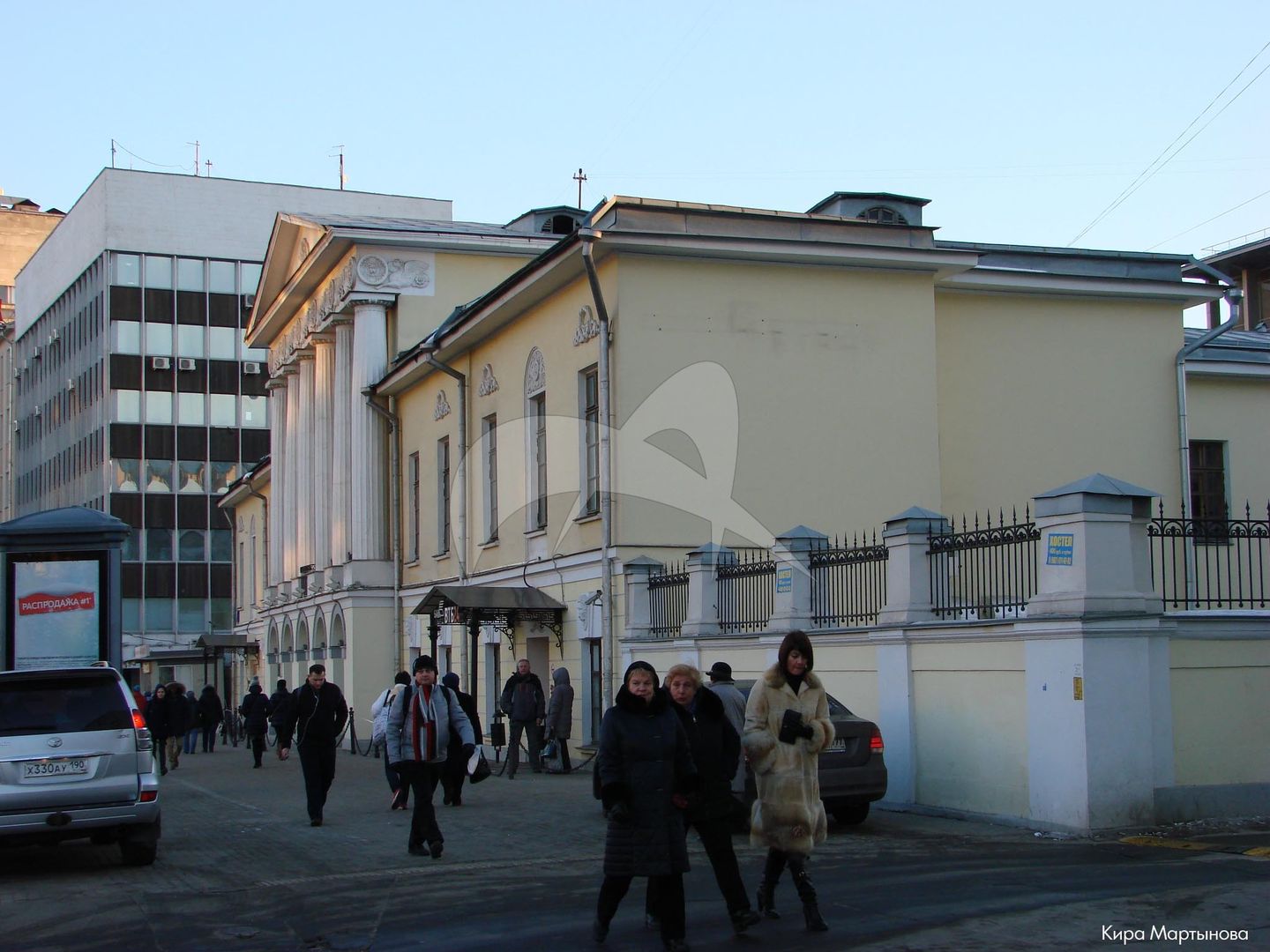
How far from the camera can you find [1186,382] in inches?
1139

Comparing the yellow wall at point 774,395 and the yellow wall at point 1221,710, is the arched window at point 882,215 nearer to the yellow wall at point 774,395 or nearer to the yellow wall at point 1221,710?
the yellow wall at point 774,395

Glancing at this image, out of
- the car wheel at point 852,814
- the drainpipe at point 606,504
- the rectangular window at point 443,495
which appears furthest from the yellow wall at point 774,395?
the rectangular window at point 443,495

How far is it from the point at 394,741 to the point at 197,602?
197ft

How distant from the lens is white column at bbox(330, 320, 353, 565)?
127 ft

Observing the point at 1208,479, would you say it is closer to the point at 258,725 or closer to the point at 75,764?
the point at 258,725

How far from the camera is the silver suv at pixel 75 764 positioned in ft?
40.6

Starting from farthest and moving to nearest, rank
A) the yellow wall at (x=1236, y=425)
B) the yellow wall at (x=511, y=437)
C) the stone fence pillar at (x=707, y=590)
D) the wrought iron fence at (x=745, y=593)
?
the yellow wall at (x=1236, y=425) → the yellow wall at (x=511, y=437) → the stone fence pillar at (x=707, y=590) → the wrought iron fence at (x=745, y=593)

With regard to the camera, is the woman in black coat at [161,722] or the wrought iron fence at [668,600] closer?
the wrought iron fence at [668,600]

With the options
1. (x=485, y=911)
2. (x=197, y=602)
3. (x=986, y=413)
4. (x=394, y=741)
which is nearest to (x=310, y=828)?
(x=394, y=741)

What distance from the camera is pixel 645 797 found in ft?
27.7

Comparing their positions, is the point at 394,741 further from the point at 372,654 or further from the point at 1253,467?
the point at 372,654

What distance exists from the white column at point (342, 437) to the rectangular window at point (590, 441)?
46.2ft

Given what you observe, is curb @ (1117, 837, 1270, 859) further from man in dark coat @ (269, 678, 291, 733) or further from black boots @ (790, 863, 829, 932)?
man in dark coat @ (269, 678, 291, 733)

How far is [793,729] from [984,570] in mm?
6184
